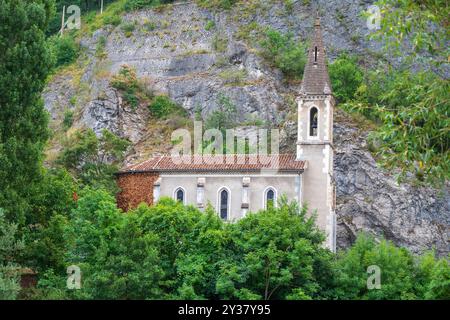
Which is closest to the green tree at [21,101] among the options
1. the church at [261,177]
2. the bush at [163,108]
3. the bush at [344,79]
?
the church at [261,177]

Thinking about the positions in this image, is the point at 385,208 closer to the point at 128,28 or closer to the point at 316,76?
the point at 316,76

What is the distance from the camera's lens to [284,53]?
226 ft

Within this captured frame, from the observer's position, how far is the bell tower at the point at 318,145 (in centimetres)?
5241

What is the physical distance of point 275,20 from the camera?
74.7 meters

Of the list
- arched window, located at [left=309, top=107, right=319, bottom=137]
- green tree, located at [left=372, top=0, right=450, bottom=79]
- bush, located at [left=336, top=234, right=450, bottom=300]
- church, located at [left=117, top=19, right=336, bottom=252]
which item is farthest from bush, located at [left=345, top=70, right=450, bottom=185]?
arched window, located at [left=309, top=107, right=319, bottom=137]

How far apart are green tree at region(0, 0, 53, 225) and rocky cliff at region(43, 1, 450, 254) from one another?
21.4 m

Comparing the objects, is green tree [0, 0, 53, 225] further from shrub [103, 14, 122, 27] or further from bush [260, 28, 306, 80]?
shrub [103, 14, 122, 27]

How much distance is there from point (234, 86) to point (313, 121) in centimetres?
1354

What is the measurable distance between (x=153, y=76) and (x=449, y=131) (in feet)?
162

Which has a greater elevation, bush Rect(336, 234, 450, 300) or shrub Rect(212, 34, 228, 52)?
shrub Rect(212, 34, 228, 52)

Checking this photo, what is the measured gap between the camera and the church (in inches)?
2063

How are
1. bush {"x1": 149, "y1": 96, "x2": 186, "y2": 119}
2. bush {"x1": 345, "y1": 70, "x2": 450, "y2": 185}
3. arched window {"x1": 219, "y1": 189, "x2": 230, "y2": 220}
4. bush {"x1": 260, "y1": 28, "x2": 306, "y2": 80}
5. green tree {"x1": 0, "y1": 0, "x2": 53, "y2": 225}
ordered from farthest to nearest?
bush {"x1": 149, "y1": 96, "x2": 186, "y2": 119} → bush {"x1": 260, "y1": 28, "x2": 306, "y2": 80} → arched window {"x1": 219, "y1": 189, "x2": 230, "y2": 220} → green tree {"x1": 0, "y1": 0, "x2": 53, "y2": 225} → bush {"x1": 345, "y1": 70, "x2": 450, "y2": 185}

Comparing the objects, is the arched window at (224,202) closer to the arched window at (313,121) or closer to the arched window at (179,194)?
the arched window at (179,194)
